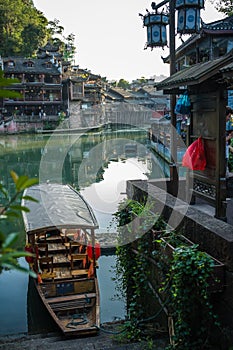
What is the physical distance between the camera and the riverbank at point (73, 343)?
16.2 feet

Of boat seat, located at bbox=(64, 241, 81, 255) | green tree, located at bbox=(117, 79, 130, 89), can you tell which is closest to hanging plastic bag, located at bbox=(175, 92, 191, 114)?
boat seat, located at bbox=(64, 241, 81, 255)

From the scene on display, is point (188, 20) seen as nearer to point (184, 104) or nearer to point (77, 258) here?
point (184, 104)

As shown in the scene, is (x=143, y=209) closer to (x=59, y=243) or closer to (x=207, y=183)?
(x=207, y=183)

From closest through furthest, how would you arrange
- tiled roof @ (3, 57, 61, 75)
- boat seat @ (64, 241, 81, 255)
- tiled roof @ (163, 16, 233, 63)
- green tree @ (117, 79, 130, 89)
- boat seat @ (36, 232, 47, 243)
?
boat seat @ (36, 232, 47, 243) < boat seat @ (64, 241, 81, 255) < tiled roof @ (163, 16, 233, 63) < tiled roof @ (3, 57, 61, 75) < green tree @ (117, 79, 130, 89)

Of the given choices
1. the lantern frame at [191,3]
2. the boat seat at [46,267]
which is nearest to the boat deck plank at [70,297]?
the boat seat at [46,267]

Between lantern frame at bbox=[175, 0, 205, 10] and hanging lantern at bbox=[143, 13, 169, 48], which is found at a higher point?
lantern frame at bbox=[175, 0, 205, 10]

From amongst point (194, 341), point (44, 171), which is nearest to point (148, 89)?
point (44, 171)

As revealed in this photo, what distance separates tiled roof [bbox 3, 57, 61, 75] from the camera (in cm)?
5234

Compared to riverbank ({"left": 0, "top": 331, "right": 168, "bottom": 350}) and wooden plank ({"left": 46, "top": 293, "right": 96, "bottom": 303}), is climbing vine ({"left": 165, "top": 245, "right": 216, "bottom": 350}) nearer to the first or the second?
riverbank ({"left": 0, "top": 331, "right": 168, "bottom": 350})

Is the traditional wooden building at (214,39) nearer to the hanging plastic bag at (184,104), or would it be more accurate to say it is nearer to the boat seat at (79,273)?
the hanging plastic bag at (184,104)

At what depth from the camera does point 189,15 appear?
6.34 m

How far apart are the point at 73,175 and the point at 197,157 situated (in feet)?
72.3

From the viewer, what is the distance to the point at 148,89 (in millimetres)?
74188

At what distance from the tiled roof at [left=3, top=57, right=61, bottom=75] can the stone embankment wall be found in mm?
49990
